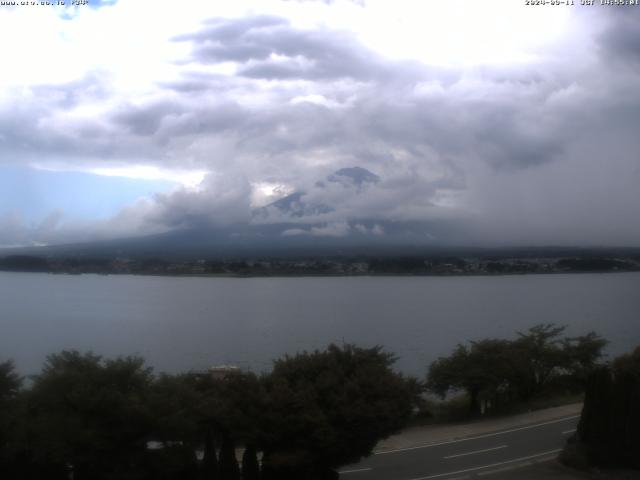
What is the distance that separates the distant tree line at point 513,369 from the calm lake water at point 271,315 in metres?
7.69

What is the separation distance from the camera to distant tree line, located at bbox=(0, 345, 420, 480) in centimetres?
1087

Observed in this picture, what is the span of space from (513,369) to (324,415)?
11.3 metres

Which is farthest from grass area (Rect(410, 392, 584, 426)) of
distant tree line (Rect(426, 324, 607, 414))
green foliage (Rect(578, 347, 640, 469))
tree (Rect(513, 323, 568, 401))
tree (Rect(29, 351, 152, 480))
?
tree (Rect(29, 351, 152, 480))

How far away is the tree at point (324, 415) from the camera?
37.8ft

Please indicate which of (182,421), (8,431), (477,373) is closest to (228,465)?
(182,421)

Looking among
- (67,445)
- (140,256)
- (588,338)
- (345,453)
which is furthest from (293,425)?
(140,256)

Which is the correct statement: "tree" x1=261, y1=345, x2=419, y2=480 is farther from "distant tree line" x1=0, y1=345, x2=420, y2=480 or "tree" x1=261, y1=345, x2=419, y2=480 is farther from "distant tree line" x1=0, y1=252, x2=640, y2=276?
"distant tree line" x1=0, y1=252, x2=640, y2=276

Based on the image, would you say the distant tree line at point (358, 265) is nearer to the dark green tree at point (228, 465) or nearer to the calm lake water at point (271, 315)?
the calm lake water at point (271, 315)

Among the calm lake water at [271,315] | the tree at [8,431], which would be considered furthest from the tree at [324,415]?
the calm lake water at [271,315]

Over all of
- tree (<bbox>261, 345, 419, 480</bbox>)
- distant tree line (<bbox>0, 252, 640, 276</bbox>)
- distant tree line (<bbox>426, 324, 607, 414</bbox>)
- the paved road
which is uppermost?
distant tree line (<bbox>0, 252, 640, 276</bbox>)

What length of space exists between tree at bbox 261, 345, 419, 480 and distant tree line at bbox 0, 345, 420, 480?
18 mm

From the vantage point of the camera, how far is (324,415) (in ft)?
38.4

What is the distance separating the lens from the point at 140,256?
93438 mm

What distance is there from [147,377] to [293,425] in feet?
8.67
